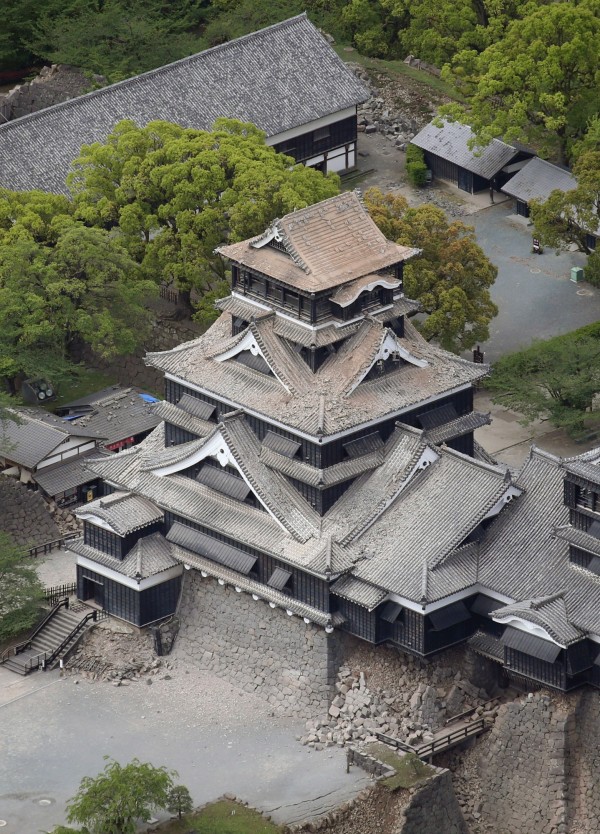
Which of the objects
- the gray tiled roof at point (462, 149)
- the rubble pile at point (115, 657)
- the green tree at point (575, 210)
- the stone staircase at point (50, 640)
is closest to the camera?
the rubble pile at point (115, 657)

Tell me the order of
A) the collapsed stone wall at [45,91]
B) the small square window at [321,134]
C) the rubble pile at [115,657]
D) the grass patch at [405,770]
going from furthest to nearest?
the collapsed stone wall at [45,91] < the small square window at [321,134] < the rubble pile at [115,657] < the grass patch at [405,770]

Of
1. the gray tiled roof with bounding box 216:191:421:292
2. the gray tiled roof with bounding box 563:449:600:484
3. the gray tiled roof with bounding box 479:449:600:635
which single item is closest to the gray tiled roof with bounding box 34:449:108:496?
the gray tiled roof with bounding box 216:191:421:292

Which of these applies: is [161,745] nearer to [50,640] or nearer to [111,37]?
[50,640]

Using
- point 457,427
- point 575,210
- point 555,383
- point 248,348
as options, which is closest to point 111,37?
point 575,210

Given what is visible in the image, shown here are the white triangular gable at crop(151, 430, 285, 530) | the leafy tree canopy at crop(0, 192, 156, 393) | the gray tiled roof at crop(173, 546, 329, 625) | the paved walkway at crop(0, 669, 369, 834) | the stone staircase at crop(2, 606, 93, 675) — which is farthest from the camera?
the leafy tree canopy at crop(0, 192, 156, 393)

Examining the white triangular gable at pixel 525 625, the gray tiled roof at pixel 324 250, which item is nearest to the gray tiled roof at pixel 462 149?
the gray tiled roof at pixel 324 250

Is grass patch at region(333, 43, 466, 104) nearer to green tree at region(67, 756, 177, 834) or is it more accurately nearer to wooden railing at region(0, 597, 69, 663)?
wooden railing at region(0, 597, 69, 663)

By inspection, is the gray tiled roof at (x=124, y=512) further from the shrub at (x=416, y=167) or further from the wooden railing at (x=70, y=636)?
the shrub at (x=416, y=167)
